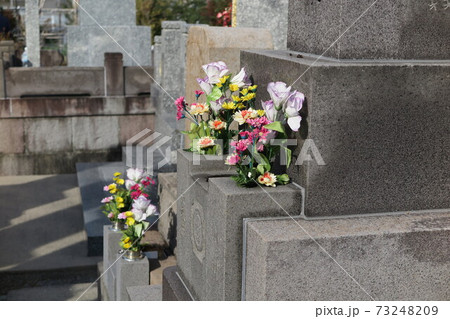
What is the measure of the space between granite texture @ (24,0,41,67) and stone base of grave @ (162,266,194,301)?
45.7ft

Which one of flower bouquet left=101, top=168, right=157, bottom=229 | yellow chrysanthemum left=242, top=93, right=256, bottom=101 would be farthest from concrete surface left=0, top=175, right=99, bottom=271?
yellow chrysanthemum left=242, top=93, right=256, bottom=101

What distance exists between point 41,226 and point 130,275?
3768 mm

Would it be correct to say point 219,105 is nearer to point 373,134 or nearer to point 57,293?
point 373,134

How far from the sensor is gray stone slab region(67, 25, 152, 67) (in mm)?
15133

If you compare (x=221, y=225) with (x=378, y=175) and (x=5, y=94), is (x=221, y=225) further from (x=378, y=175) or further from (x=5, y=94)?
(x=5, y=94)

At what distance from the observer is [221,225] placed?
3.91m

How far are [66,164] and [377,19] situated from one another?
1046cm

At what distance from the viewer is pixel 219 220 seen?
3.94 meters

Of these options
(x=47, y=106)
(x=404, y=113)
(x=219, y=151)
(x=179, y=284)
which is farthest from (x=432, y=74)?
(x=47, y=106)

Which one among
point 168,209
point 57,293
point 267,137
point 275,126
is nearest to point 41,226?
point 57,293

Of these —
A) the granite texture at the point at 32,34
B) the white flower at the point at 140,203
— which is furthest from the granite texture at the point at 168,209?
the granite texture at the point at 32,34

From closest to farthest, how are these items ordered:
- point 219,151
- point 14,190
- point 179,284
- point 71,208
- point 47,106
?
point 219,151 < point 179,284 < point 71,208 < point 14,190 < point 47,106

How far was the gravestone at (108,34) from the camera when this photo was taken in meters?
15.1

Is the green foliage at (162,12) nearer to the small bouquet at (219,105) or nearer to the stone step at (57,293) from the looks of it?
the stone step at (57,293)
